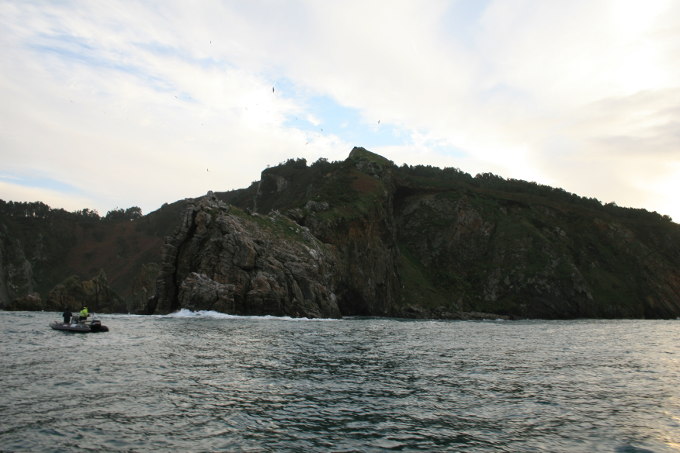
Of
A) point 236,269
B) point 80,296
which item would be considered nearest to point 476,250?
point 236,269

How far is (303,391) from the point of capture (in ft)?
85.6

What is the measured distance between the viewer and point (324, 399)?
2434 centimetres

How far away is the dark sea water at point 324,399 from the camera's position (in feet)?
58.1

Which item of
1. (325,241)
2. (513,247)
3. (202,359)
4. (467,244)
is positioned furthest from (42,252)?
(202,359)

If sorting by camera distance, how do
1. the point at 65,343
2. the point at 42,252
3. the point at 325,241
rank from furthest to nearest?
the point at 42,252 < the point at 325,241 < the point at 65,343

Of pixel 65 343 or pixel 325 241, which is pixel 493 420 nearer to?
pixel 65 343

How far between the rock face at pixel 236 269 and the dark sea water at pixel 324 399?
45.9m

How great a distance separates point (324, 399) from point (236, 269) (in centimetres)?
7107

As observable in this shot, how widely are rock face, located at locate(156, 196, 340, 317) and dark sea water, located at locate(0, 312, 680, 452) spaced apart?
150ft

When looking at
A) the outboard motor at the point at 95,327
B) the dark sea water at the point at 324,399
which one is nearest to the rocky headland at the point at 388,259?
the outboard motor at the point at 95,327

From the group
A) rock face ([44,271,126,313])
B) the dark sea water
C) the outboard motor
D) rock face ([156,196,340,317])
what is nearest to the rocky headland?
rock face ([156,196,340,317])

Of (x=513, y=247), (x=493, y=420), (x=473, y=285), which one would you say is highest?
(x=513, y=247)

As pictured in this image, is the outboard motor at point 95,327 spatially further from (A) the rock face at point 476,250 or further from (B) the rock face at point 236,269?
(A) the rock face at point 476,250

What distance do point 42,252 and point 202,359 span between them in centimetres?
18931
